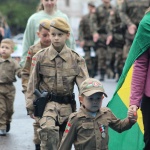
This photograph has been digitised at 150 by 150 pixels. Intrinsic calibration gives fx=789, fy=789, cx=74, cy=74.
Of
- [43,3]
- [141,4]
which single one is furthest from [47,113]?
[141,4]

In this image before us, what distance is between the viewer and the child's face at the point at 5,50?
35.3 feet

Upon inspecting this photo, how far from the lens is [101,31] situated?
2000cm

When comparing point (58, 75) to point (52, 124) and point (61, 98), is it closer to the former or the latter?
point (61, 98)

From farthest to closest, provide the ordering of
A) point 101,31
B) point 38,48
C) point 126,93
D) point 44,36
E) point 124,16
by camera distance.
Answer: point 101,31 < point 124,16 < point 38,48 < point 44,36 < point 126,93

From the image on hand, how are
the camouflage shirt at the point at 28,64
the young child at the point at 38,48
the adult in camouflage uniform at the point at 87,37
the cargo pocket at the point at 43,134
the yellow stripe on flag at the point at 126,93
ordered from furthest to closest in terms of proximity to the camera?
the adult in camouflage uniform at the point at 87,37, the camouflage shirt at the point at 28,64, the young child at the point at 38,48, the yellow stripe on flag at the point at 126,93, the cargo pocket at the point at 43,134

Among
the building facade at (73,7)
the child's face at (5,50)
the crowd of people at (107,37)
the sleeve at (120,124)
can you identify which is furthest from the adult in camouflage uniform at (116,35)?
the building facade at (73,7)

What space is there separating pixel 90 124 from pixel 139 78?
1.97 ft

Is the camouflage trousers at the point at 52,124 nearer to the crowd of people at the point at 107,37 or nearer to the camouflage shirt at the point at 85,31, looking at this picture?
the crowd of people at the point at 107,37

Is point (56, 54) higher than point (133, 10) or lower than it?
lower

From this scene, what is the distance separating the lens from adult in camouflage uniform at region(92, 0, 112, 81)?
19.6 m

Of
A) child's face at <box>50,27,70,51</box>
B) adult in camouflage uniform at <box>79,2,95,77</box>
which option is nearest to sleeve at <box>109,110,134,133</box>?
child's face at <box>50,27,70,51</box>

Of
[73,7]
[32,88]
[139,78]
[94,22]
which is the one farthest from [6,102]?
[73,7]

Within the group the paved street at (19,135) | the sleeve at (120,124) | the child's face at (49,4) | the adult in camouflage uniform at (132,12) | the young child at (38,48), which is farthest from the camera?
the adult in camouflage uniform at (132,12)

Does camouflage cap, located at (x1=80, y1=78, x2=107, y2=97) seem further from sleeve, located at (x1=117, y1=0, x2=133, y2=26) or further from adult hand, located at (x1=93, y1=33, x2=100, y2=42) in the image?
adult hand, located at (x1=93, y1=33, x2=100, y2=42)
